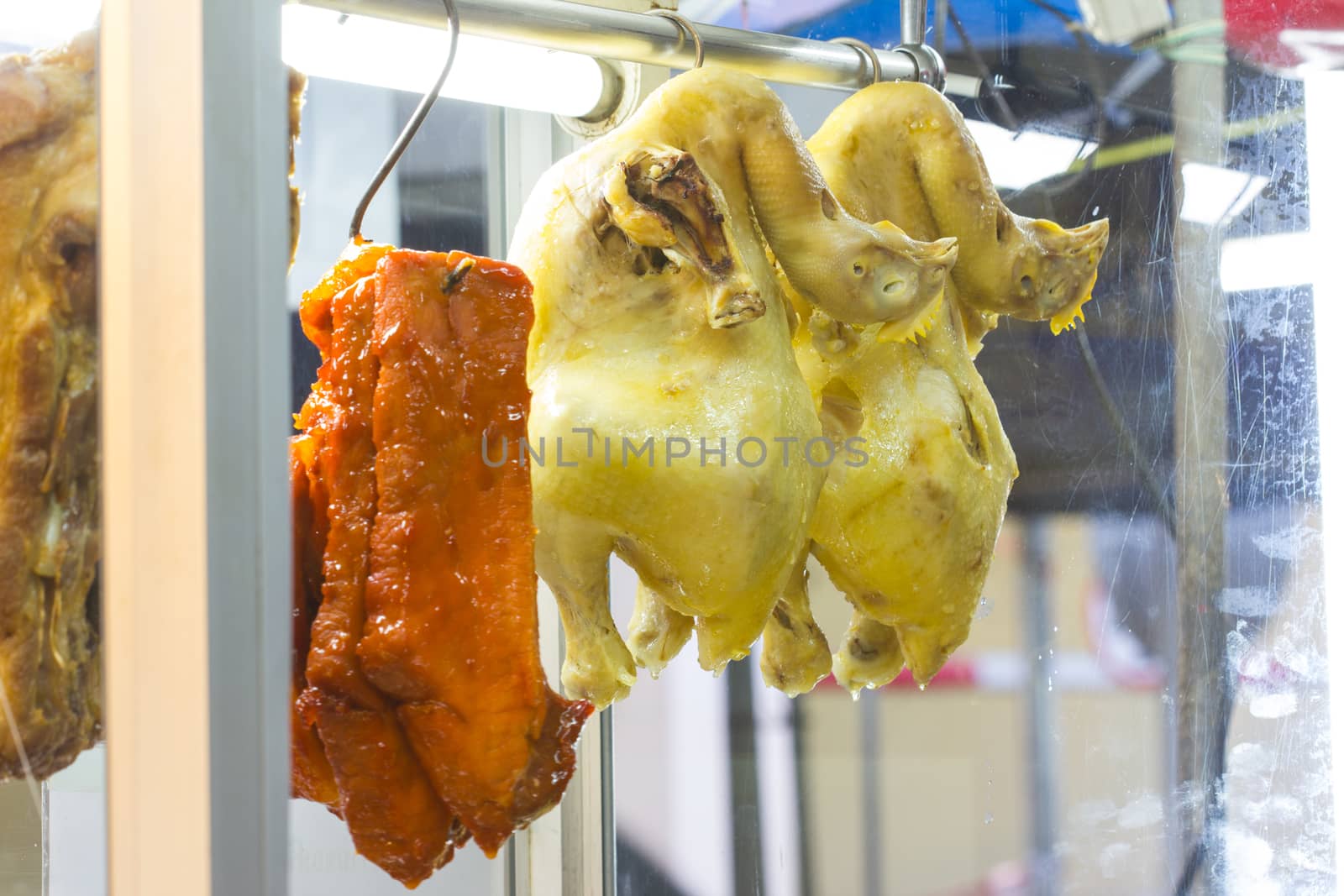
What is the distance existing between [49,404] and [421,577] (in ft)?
1.29

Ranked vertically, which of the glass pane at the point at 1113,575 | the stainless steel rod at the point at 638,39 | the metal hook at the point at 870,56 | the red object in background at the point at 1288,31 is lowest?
the glass pane at the point at 1113,575

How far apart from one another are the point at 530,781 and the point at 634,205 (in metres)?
0.63

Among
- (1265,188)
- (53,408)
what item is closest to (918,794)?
(1265,188)

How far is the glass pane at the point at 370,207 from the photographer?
7.94 ft

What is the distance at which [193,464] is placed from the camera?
2.30ft

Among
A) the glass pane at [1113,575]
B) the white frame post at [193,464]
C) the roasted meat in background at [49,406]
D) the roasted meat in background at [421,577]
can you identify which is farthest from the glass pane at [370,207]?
the white frame post at [193,464]

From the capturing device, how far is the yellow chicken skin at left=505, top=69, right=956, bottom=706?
1.47 m

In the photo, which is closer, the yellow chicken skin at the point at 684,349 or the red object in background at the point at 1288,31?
the yellow chicken skin at the point at 684,349

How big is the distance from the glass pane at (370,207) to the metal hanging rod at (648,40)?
0.87 m

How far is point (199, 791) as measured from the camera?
0.69 meters

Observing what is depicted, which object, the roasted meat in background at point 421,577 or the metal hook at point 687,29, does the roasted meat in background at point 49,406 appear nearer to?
the roasted meat in background at point 421,577

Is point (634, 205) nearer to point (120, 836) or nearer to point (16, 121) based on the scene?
point (16, 121)

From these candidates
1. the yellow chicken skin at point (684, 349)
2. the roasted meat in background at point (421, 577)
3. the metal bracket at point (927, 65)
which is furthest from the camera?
the metal bracket at point (927, 65)

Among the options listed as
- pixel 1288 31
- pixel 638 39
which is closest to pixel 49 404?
pixel 638 39
